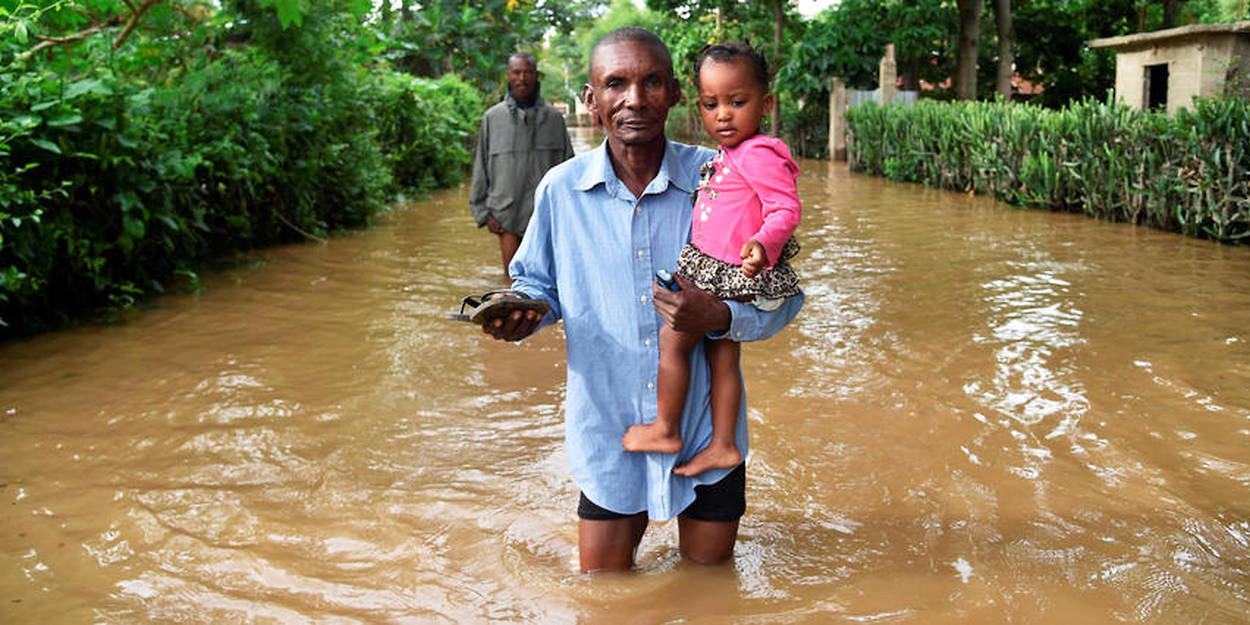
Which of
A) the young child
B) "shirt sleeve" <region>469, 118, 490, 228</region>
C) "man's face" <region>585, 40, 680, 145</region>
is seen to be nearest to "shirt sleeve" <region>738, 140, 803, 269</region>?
the young child

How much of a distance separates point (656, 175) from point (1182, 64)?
1516 centimetres

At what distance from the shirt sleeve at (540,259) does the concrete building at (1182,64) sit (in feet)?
43.1


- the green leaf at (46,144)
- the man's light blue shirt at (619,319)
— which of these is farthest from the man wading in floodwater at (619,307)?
the green leaf at (46,144)

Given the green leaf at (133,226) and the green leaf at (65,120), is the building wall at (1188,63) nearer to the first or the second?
the green leaf at (133,226)

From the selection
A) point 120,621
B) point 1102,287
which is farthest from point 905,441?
point 1102,287

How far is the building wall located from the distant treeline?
37.0 feet

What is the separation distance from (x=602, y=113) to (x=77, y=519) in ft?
8.80

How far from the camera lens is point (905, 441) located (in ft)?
15.7

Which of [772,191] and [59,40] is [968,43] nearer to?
[59,40]

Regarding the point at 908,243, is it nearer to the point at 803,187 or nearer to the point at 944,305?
the point at 944,305

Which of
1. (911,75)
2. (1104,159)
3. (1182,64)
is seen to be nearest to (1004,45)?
(911,75)

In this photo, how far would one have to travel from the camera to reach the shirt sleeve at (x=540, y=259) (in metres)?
2.91

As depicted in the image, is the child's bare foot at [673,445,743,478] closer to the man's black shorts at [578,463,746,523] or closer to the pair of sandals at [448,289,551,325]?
the man's black shorts at [578,463,746,523]

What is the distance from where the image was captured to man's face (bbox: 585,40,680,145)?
2611 millimetres
